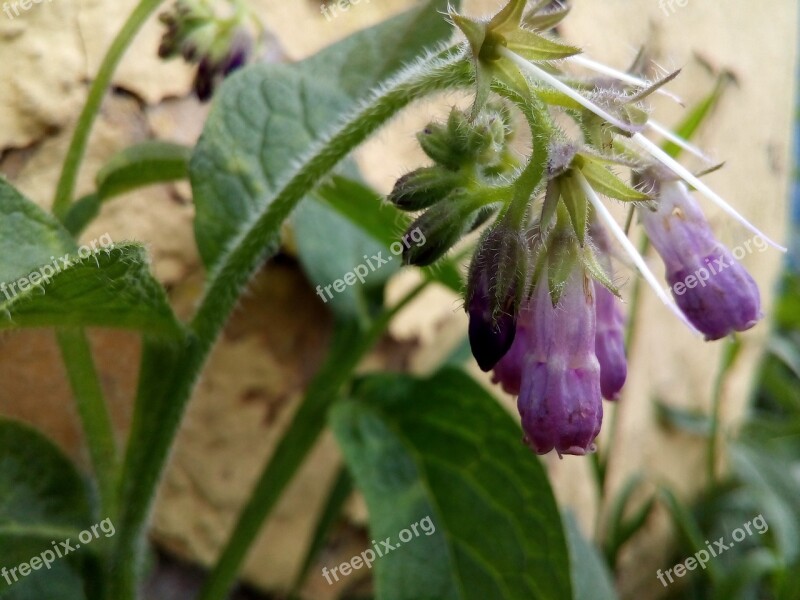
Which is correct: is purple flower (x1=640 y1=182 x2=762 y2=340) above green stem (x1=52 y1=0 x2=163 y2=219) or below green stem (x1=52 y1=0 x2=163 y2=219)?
below

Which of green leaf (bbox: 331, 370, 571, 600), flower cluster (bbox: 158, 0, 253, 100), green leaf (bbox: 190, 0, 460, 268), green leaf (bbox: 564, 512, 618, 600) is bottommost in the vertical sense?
green leaf (bbox: 564, 512, 618, 600)

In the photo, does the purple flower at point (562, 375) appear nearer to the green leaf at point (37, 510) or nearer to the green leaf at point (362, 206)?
the green leaf at point (362, 206)

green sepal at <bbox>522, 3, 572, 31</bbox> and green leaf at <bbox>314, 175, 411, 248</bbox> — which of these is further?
green leaf at <bbox>314, 175, 411, 248</bbox>

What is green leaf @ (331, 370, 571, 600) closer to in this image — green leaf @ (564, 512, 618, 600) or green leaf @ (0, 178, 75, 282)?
green leaf @ (564, 512, 618, 600)
